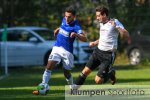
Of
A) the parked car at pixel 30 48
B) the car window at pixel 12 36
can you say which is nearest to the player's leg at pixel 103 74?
the parked car at pixel 30 48

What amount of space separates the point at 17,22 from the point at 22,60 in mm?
7591

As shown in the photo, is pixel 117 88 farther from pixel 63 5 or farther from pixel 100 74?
pixel 63 5

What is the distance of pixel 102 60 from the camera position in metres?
13.2

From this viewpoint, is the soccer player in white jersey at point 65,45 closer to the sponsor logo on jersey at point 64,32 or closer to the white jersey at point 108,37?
the sponsor logo on jersey at point 64,32

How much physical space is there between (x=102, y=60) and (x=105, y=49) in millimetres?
249

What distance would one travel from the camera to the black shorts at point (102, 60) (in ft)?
42.9

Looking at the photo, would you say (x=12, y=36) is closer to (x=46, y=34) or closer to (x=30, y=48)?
(x=30, y=48)

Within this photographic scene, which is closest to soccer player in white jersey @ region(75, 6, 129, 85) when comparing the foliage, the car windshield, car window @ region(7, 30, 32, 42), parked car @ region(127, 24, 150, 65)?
the car windshield

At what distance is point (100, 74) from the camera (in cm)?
1301

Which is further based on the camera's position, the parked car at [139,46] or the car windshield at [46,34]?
the parked car at [139,46]

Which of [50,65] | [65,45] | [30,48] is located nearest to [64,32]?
[65,45]

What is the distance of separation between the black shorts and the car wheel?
46.0 ft

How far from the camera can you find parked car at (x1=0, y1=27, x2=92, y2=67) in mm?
25348

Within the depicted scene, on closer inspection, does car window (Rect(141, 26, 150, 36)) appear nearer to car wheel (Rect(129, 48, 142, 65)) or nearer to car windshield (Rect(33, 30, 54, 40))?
car wheel (Rect(129, 48, 142, 65))
